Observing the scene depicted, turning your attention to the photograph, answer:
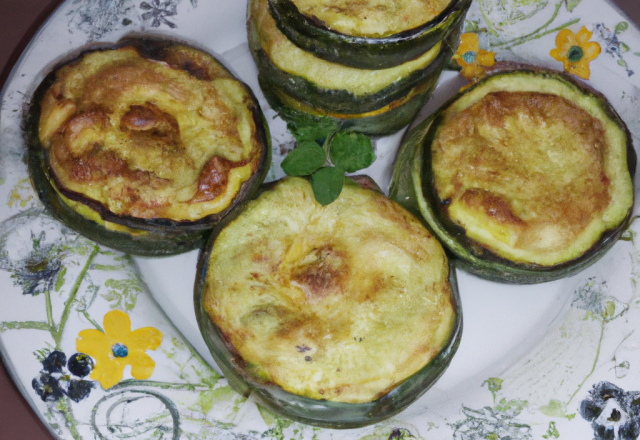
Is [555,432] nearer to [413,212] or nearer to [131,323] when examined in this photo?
[413,212]

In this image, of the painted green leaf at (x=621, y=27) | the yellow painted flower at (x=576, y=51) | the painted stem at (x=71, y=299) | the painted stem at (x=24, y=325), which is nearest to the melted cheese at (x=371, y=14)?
the yellow painted flower at (x=576, y=51)

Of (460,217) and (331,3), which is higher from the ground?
(331,3)

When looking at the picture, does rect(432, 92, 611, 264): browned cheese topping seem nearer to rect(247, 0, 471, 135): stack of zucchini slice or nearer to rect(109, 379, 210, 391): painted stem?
rect(247, 0, 471, 135): stack of zucchini slice

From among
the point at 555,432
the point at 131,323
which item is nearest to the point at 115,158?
the point at 131,323

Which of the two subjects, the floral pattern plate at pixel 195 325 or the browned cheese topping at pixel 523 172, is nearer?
the browned cheese topping at pixel 523 172

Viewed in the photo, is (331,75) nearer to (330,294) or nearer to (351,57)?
(351,57)

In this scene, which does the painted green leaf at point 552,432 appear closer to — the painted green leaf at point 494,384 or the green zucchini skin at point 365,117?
the painted green leaf at point 494,384

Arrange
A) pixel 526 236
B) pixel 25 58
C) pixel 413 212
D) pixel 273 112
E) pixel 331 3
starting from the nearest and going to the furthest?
pixel 331 3
pixel 526 236
pixel 25 58
pixel 413 212
pixel 273 112
